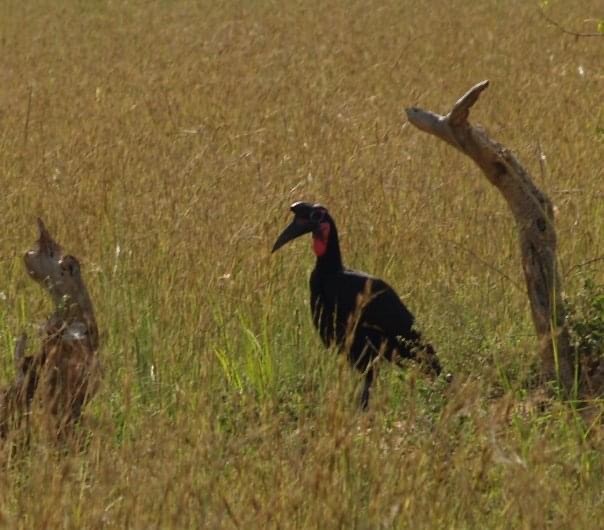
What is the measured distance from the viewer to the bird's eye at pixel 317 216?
5438mm

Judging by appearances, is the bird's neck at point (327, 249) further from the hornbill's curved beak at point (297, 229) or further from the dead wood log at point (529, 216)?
the dead wood log at point (529, 216)

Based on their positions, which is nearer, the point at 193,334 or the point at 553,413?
the point at 553,413

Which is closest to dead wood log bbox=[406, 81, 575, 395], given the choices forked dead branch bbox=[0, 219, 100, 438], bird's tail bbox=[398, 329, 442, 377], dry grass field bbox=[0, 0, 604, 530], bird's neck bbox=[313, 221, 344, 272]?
dry grass field bbox=[0, 0, 604, 530]

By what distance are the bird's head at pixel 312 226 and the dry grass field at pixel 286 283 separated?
0.81 ft

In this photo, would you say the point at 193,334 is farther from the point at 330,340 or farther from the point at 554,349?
the point at 554,349

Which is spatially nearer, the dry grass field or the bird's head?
the dry grass field

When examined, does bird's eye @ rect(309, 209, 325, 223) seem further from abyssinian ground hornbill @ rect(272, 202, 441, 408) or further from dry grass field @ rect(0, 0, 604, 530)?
dry grass field @ rect(0, 0, 604, 530)

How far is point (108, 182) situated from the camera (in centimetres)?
757

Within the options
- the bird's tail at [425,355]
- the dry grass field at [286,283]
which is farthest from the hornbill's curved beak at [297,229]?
the bird's tail at [425,355]

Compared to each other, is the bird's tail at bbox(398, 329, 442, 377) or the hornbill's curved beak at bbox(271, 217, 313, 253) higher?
the hornbill's curved beak at bbox(271, 217, 313, 253)

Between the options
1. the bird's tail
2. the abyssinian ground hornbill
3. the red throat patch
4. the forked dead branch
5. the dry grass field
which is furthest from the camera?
the red throat patch

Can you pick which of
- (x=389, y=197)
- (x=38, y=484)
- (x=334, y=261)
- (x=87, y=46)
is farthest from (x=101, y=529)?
(x=87, y=46)

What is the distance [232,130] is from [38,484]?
7.31 meters

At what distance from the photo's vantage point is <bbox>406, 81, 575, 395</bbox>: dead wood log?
16.0 feet
